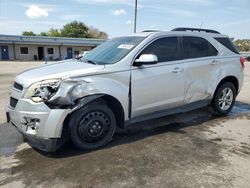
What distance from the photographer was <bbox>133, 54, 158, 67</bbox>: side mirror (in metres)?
4.42

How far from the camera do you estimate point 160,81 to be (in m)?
4.79

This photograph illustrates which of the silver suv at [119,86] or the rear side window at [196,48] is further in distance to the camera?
the rear side window at [196,48]

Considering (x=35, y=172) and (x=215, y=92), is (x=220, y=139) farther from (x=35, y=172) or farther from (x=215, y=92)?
(x=35, y=172)

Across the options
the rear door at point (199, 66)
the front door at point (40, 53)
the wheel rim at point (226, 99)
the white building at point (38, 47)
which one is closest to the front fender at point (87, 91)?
the rear door at point (199, 66)

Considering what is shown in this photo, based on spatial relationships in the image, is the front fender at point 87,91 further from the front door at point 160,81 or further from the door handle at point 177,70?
the door handle at point 177,70

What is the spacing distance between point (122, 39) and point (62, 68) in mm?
1440

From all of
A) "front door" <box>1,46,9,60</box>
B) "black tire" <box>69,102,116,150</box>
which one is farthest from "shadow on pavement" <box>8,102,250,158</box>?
"front door" <box>1,46,9,60</box>

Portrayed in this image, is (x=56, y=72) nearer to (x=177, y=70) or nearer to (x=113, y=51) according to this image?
(x=113, y=51)

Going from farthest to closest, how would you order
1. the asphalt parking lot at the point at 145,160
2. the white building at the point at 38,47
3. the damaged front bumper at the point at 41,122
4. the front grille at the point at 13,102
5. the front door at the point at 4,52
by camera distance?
the white building at the point at 38,47
the front door at the point at 4,52
the front grille at the point at 13,102
the damaged front bumper at the point at 41,122
the asphalt parking lot at the point at 145,160

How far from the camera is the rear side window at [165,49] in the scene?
4843 mm

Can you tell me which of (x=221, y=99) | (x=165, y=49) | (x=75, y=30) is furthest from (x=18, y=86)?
(x=75, y=30)

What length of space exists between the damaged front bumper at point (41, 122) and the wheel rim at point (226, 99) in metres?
3.73

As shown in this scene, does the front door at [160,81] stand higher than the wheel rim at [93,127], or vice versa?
the front door at [160,81]

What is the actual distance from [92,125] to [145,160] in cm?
97
